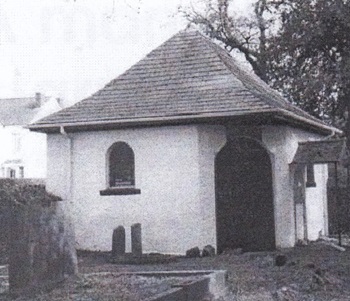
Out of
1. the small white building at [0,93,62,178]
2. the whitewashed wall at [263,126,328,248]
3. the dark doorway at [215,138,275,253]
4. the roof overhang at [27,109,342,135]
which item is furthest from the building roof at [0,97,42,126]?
the whitewashed wall at [263,126,328,248]

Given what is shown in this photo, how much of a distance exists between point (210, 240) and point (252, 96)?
396 centimetres

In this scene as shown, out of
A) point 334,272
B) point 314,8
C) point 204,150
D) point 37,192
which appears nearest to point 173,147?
point 204,150

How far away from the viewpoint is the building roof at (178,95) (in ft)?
59.6

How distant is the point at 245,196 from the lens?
1917cm

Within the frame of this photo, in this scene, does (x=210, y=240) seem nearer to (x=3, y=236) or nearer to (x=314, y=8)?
(x=3, y=236)

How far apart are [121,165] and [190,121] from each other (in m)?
2.52

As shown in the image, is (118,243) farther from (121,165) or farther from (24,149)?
(24,149)

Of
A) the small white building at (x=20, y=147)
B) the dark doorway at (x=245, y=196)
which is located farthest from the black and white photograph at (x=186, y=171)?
the small white building at (x=20, y=147)

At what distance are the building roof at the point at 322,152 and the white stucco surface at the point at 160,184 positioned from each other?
0.31 metres

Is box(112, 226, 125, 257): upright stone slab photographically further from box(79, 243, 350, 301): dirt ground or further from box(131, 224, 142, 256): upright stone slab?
box(131, 224, 142, 256): upright stone slab

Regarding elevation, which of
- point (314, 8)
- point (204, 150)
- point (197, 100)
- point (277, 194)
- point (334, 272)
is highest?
point (314, 8)

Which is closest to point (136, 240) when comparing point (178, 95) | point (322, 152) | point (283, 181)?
point (178, 95)

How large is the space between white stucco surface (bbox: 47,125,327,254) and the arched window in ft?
0.82

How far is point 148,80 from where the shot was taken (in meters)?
20.6
